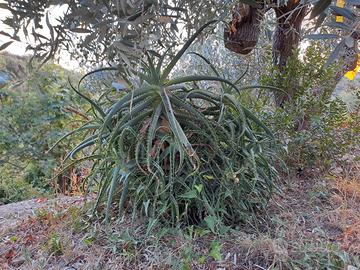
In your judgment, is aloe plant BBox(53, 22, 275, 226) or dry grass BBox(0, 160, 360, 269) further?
aloe plant BBox(53, 22, 275, 226)

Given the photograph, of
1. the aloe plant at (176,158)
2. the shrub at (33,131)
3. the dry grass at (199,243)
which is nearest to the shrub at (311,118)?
the dry grass at (199,243)

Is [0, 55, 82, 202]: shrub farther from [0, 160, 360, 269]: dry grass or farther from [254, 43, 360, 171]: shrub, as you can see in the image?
[254, 43, 360, 171]: shrub

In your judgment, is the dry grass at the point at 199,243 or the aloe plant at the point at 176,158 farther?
the aloe plant at the point at 176,158

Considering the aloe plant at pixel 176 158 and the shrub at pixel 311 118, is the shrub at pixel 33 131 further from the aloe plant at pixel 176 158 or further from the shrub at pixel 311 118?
the shrub at pixel 311 118

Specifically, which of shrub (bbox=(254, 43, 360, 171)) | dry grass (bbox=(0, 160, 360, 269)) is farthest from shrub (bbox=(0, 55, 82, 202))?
shrub (bbox=(254, 43, 360, 171))

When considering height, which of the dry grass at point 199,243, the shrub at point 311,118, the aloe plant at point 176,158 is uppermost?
the shrub at point 311,118

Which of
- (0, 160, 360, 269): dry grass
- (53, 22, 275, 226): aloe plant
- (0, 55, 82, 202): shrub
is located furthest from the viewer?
(0, 55, 82, 202): shrub

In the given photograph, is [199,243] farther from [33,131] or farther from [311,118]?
[33,131]

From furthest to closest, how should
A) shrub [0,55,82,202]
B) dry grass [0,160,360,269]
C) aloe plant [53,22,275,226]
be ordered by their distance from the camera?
shrub [0,55,82,202] < aloe plant [53,22,275,226] < dry grass [0,160,360,269]

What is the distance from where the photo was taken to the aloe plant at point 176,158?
1.55 metres

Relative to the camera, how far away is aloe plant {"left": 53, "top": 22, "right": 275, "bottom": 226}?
5.08 ft

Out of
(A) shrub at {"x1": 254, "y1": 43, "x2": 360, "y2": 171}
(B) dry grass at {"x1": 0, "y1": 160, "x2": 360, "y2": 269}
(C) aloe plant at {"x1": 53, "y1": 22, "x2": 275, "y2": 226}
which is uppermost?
(A) shrub at {"x1": 254, "y1": 43, "x2": 360, "y2": 171}

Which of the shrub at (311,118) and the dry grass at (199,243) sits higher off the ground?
the shrub at (311,118)

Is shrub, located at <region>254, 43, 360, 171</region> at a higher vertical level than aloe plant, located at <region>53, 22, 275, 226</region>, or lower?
higher
